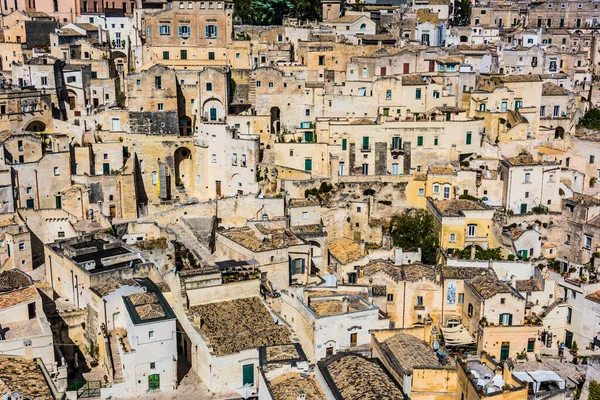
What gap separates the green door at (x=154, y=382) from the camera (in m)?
31.3

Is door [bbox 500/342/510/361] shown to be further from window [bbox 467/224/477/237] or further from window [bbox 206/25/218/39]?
window [bbox 206/25/218/39]

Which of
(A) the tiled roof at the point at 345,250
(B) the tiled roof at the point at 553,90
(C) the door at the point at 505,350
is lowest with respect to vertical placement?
(C) the door at the point at 505,350

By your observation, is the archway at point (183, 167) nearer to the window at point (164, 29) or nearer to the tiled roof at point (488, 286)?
the window at point (164, 29)

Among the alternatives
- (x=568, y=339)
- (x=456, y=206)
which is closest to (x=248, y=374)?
(x=568, y=339)

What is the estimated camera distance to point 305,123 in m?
52.6

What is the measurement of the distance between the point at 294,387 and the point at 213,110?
30.8m

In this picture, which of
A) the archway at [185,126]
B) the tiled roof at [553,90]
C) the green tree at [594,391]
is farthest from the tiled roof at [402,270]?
the tiled roof at [553,90]

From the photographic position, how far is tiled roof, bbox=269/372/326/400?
84.8 feet

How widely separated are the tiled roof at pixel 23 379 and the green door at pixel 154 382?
14.5 feet

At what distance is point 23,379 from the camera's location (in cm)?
2773

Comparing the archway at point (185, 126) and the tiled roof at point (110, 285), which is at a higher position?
the archway at point (185, 126)

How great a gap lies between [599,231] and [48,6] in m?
53.7

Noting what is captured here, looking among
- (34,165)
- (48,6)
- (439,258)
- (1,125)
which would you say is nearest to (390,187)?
(439,258)

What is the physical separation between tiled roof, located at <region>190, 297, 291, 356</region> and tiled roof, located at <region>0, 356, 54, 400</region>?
265 inches
